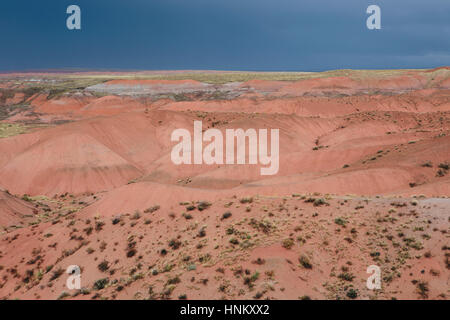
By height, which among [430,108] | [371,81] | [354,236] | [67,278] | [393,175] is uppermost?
[371,81]

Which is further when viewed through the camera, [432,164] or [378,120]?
[378,120]

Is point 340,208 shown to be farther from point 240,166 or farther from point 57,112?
point 57,112

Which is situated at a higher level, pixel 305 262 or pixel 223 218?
pixel 223 218

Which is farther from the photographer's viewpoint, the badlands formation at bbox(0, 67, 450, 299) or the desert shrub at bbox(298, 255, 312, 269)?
the desert shrub at bbox(298, 255, 312, 269)

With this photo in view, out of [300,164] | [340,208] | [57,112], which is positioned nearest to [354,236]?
[340,208]

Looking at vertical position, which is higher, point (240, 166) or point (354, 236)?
point (240, 166)

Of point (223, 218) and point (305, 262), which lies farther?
point (223, 218)

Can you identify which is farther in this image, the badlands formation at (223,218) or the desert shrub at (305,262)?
the desert shrub at (305,262)
